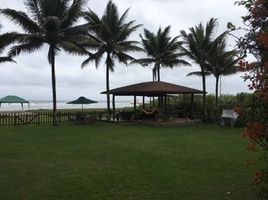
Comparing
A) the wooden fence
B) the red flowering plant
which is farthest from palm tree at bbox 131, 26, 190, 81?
the red flowering plant

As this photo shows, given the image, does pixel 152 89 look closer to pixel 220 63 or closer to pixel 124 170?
pixel 220 63

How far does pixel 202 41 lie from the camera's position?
29.2 metres

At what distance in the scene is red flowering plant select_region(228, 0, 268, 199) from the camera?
14.7 ft

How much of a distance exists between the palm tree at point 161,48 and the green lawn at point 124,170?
18.4 m

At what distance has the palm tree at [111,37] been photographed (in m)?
28.4

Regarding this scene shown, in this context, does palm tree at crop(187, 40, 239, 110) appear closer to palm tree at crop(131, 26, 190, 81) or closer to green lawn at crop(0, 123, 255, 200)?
palm tree at crop(131, 26, 190, 81)

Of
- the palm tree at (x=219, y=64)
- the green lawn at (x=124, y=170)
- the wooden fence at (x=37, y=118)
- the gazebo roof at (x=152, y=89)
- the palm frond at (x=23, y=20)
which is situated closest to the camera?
the green lawn at (x=124, y=170)

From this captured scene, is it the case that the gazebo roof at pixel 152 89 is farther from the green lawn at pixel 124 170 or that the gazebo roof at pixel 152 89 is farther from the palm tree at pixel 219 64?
the green lawn at pixel 124 170

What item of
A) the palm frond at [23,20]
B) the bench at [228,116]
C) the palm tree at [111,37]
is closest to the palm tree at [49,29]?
the palm frond at [23,20]

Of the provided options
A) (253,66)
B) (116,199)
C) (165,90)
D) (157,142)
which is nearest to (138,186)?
(116,199)

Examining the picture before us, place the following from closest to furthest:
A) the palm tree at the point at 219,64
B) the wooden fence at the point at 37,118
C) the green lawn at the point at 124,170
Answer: the green lawn at the point at 124,170
the wooden fence at the point at 37,118
the palm tree at the point at 219,64

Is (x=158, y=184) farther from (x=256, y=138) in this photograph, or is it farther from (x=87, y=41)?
(x=87, y=41)

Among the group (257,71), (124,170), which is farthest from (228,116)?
(257,71)

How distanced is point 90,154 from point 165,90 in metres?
13.5
